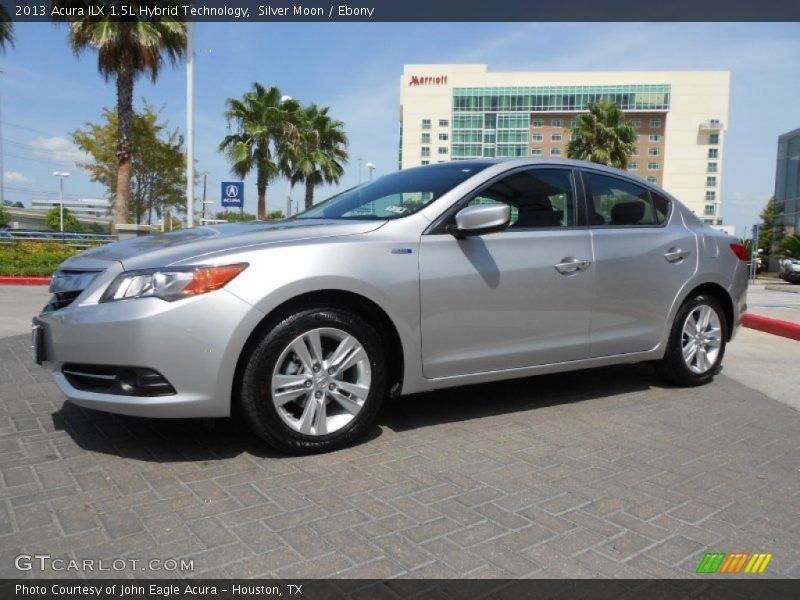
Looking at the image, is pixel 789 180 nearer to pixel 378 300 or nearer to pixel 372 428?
pixel 372 428

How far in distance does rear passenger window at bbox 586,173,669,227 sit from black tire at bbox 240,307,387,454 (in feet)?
6.11

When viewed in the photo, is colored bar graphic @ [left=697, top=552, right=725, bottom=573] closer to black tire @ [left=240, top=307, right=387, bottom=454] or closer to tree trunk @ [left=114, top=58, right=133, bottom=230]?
black tire @ [left=240, top=307, right=387, bottom=454]

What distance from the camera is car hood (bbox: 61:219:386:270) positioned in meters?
3.04

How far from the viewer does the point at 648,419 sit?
402 centimetres

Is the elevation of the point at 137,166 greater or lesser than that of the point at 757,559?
greater

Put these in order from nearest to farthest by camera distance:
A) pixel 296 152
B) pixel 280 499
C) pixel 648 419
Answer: pixel 280 499, pixel 648 419, pixel 296 152

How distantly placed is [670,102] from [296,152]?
76.8 meters

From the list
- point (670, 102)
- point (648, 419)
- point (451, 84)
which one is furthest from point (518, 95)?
point (648, 419)

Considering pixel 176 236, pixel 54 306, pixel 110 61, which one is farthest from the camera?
pixel 110 61

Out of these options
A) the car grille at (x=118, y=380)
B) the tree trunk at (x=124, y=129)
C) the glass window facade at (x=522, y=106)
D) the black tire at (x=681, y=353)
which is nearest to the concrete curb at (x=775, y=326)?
the black tire at (x=681, y=353)

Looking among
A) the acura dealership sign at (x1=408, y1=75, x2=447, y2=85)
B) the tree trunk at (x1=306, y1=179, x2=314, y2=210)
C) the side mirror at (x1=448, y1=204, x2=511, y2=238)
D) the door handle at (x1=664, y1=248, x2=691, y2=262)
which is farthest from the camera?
the acura dealership sign at (x1=408, y1=75, x2=447, y2=85)

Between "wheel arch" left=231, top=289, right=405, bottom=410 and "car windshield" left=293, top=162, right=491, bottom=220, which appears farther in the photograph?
"car windshield" left=293, top=162, right=491, bottom=220

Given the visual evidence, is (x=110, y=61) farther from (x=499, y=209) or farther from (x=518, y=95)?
(x=518, y=95)

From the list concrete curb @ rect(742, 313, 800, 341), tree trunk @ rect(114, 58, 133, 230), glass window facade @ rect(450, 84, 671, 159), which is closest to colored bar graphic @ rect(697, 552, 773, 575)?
concrete curb @ rect(742, 313, 800, 341)
